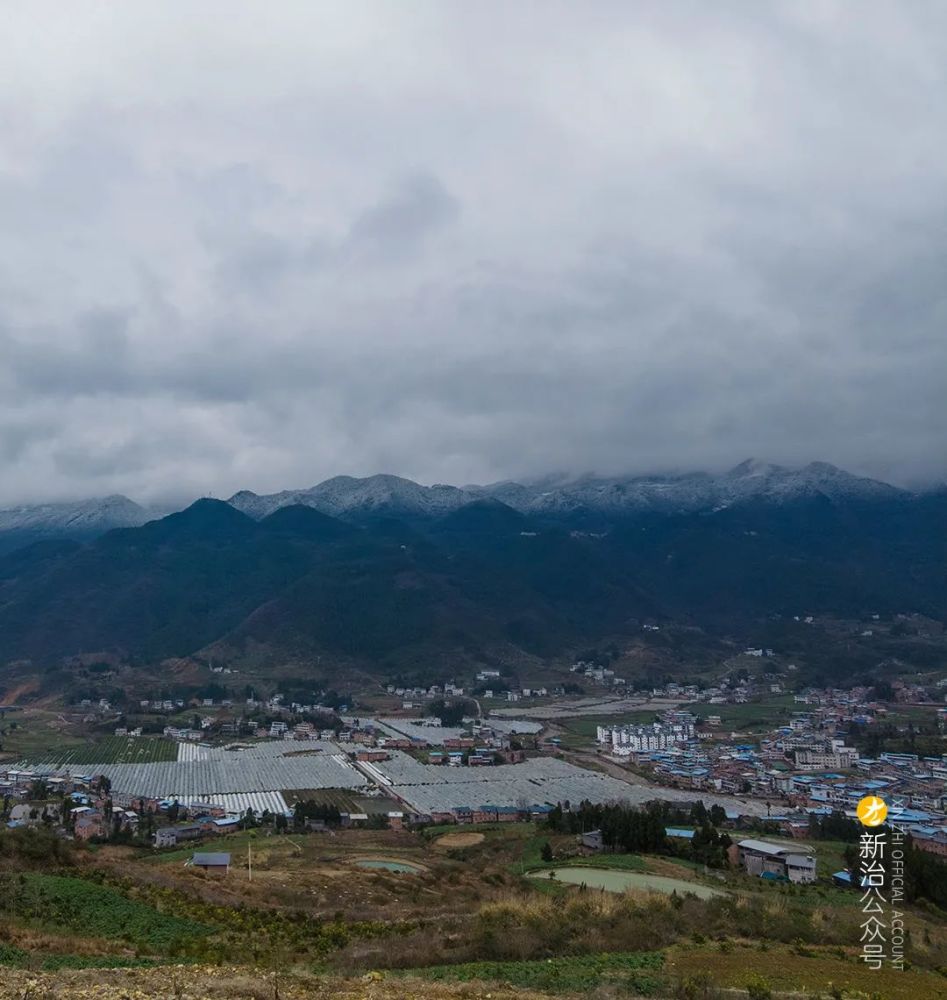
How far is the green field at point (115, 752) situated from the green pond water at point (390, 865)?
4540 cm

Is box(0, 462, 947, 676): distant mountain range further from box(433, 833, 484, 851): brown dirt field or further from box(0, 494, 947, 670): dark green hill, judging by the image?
box(433, 833, 484, 851): brown dirt field

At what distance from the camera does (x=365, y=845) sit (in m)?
38.7

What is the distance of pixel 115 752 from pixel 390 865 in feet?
174

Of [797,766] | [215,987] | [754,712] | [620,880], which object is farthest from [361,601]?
[215,987]

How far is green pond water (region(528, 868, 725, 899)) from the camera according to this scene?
26047 millimetres

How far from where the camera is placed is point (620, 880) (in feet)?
91.5

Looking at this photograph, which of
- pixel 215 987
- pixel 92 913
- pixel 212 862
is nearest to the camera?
pixel 215 987

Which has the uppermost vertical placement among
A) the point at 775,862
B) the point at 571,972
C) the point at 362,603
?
the point at 362,603

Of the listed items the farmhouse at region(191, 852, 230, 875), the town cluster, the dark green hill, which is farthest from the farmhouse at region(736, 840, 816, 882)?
the dark green hill

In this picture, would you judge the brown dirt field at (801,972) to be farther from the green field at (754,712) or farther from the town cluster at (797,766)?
the green field at (754,712)

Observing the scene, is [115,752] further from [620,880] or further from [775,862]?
[775,862]

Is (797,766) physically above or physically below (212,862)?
below

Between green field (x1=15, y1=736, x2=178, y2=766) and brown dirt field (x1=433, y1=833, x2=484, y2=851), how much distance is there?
129ft

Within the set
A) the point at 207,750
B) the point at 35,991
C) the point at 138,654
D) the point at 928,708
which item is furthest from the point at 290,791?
the point at 138,654
